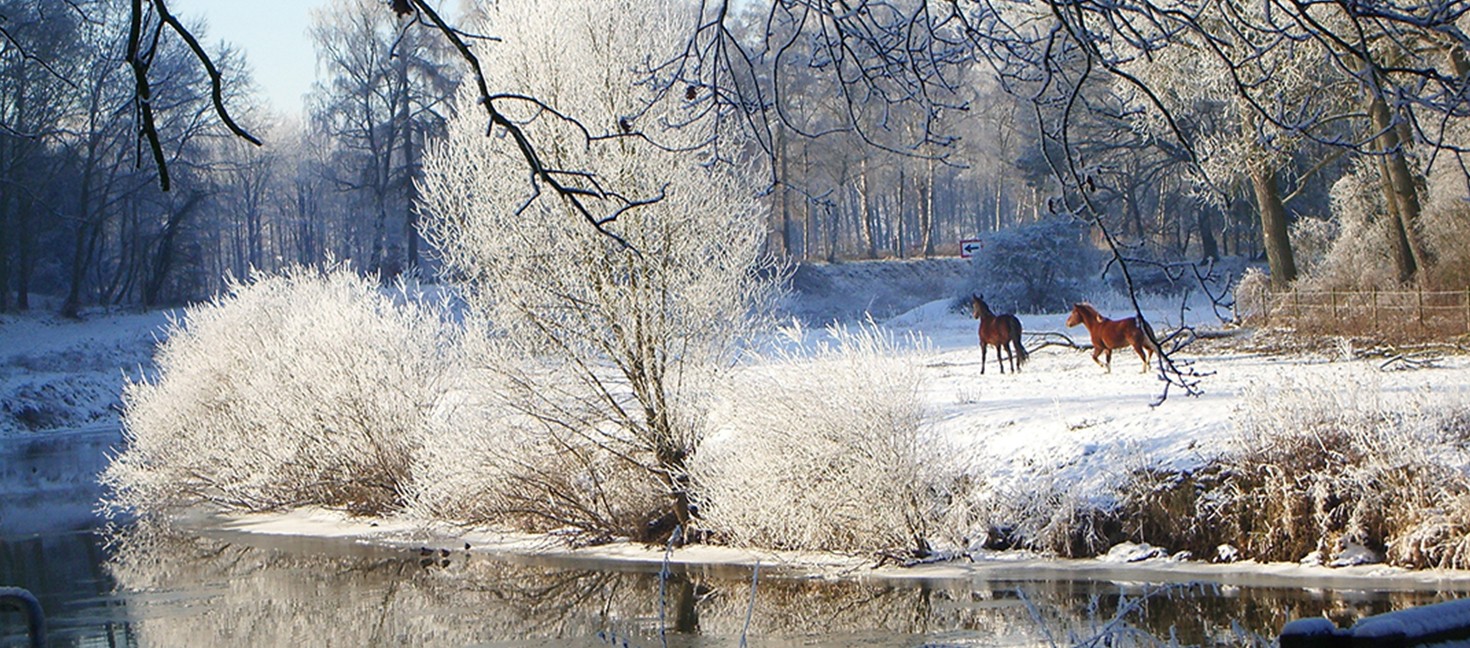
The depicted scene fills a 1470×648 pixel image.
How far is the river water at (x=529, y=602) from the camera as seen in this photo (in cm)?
1259

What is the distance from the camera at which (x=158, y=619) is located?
48.3 ft

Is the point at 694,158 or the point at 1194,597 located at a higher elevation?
the point at 694,158

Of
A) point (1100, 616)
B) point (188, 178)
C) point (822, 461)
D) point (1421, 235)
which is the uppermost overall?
point (188, 178)

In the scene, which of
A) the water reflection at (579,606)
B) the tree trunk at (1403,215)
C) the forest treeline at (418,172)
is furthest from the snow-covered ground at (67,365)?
the tree trunk at (1403,215)

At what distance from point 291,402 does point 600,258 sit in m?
6.86

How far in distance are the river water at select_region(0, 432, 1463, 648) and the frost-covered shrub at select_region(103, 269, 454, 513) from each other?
5.73ft

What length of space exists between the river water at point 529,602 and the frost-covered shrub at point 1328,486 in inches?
40.5

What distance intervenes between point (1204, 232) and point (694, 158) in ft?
122

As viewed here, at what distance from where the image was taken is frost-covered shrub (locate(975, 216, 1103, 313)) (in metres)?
39.8

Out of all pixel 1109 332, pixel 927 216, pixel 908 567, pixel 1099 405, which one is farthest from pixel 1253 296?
pixel 927 216

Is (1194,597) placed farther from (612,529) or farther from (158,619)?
(158,619)

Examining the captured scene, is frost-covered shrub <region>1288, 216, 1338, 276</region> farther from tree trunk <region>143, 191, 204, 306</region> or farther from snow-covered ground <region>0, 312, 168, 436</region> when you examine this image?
tree trunk <region>143, 191, 204, 306</region>

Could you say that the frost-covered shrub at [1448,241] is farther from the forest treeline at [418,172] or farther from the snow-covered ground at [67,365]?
the snow-covered ground at [67,365]

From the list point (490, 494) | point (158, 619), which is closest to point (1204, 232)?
point (490, 494)
